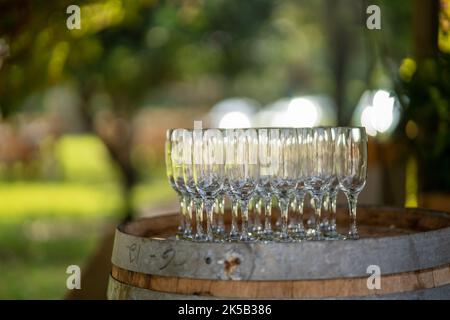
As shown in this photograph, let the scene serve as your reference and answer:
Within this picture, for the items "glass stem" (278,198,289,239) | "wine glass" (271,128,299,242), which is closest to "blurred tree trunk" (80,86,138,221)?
"glass stem" (278,198,289,239)

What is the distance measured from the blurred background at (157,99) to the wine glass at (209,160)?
4.63ft

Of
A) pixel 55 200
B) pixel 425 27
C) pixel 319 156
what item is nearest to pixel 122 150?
pixel 55 200

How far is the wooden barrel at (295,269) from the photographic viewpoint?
2.15m

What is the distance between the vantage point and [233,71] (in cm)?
1168

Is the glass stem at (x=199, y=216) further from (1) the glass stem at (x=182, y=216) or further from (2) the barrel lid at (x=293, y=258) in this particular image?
(2) the barrel lid at (x=293, y=258)

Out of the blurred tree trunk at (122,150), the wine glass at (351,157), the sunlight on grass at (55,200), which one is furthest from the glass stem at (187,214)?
the sunlight on grass at (55,200)

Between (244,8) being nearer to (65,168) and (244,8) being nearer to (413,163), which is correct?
(413,163)

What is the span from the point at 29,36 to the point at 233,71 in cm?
752

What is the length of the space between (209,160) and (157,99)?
1736 centimetres

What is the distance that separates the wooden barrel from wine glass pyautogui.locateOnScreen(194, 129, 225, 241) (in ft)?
0.90

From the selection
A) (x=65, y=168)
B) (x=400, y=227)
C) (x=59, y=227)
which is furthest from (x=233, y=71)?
(x=400, y=227)

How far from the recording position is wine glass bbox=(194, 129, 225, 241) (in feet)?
8.00

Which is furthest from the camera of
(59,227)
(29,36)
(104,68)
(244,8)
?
(59,227)
